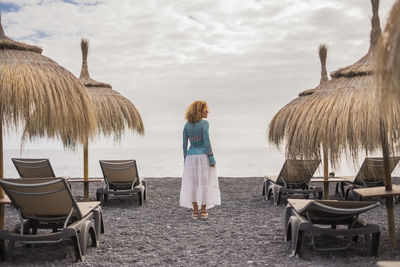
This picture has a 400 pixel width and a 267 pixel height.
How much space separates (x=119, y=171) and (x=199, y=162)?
1.87 metres

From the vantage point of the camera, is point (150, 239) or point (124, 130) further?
point (124, 130)

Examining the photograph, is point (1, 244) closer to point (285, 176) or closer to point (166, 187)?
point (285, 176)

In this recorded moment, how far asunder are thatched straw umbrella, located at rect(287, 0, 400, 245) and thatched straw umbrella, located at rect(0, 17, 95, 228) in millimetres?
2405

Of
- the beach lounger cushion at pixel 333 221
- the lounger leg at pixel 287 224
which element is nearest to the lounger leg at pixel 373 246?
the beach lounger cushion at pixel 333 221

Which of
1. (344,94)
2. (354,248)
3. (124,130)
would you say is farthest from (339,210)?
(124,130)

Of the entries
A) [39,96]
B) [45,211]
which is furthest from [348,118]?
[39,96]

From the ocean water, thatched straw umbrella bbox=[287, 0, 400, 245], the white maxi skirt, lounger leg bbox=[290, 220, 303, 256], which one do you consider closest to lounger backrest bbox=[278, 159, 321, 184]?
the ocean water

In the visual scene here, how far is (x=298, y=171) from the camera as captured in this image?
20.9 ft

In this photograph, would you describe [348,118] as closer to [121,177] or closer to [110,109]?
[121,177]

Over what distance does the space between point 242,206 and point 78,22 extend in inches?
174

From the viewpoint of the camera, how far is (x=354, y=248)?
3.90 metres

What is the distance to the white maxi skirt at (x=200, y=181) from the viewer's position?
17.4ft

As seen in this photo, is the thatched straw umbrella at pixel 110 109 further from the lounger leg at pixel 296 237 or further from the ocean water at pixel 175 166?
the lounger leg at pixel 296 237

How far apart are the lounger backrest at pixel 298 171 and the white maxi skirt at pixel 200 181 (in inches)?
53.6
